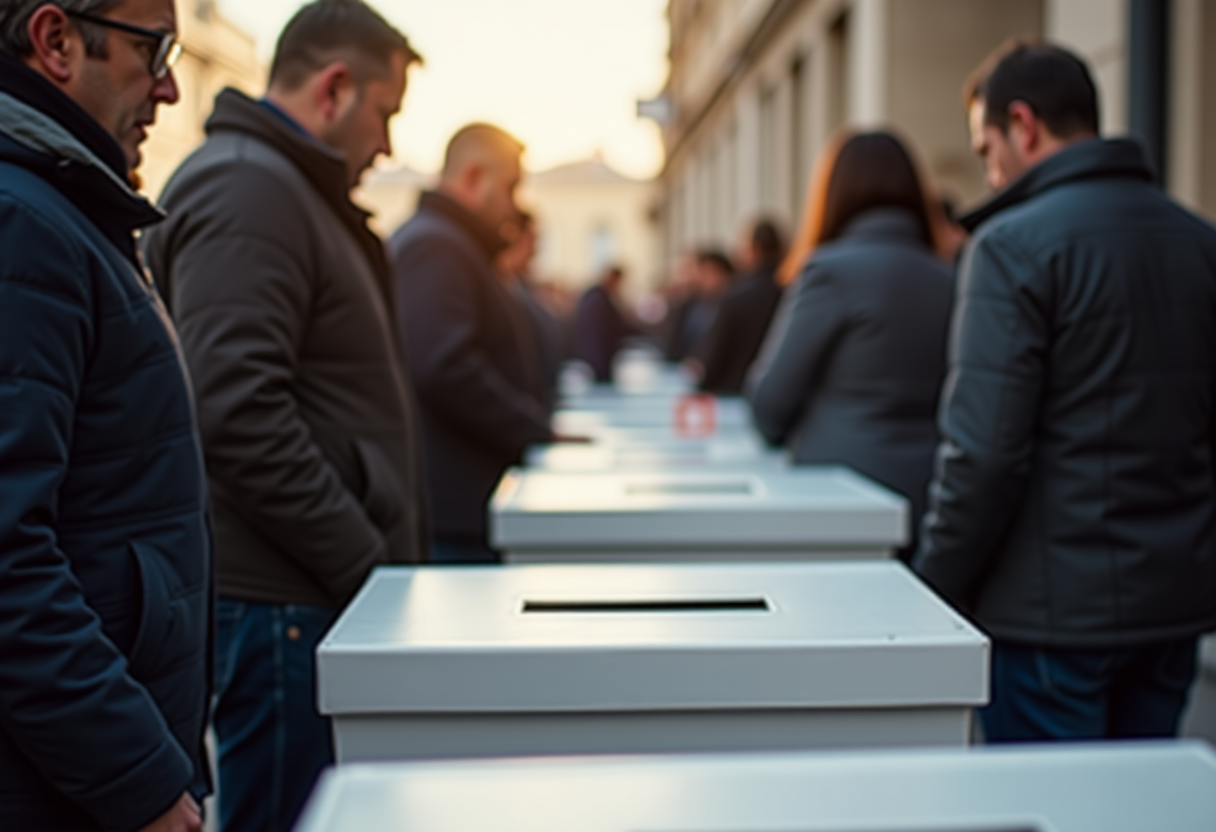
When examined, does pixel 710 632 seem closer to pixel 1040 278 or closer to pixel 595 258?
pixel 1040 278

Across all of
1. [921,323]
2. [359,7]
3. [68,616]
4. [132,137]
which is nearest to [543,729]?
[68,616]

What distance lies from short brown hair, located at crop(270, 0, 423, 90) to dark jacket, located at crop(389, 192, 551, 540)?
899mm

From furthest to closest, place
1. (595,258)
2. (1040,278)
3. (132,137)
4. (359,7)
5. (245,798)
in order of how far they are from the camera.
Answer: (595,258)
(359,7)
(1040,278)
(245,798)
(132,137)

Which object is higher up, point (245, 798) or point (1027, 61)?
point (1027, 61)

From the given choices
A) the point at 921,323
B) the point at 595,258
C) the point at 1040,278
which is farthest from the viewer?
the point at 595,258

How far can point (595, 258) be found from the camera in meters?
48.1

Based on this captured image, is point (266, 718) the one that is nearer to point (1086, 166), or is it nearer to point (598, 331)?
point (1086, 166)

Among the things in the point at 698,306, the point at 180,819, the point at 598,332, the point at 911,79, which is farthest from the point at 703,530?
→ the point at 698,306

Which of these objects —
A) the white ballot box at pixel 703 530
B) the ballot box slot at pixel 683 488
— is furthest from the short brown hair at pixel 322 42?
the ballot box slot at pixel 683 488

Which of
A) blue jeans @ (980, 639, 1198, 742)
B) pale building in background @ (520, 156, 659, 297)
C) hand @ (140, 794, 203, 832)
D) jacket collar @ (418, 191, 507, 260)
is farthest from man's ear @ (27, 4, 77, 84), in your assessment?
pale building in background @ (520, 156, 659, 297)

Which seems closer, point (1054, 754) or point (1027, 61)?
point (1054, 754)

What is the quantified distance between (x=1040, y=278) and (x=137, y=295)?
4.81ft

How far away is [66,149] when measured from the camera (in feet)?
4.73

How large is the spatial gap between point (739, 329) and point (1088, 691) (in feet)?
14.4
